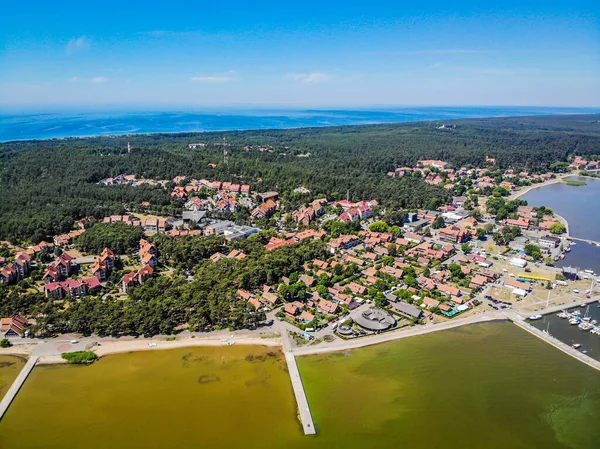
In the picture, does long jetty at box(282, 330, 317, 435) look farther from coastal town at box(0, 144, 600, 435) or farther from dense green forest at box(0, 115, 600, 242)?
dense green forest at box(0, 115, 600, 242)

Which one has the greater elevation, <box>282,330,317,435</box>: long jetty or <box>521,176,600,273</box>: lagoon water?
<box>521,176,600,273</box>: lagoon water

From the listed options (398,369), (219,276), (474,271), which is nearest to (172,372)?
(219,276)

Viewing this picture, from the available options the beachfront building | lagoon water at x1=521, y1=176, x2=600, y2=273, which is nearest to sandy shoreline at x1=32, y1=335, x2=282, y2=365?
the beachfront building

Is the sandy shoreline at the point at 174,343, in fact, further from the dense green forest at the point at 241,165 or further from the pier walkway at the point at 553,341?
the dense green forest at the point at 241,165

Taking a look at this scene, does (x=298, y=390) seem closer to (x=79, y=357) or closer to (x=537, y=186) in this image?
(x=79, y=357)

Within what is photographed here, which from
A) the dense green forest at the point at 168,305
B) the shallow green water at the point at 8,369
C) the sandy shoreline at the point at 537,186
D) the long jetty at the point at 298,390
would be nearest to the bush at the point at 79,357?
the dense green forest at the point at 168,305

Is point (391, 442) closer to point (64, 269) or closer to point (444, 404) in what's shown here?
point (444, 404)
